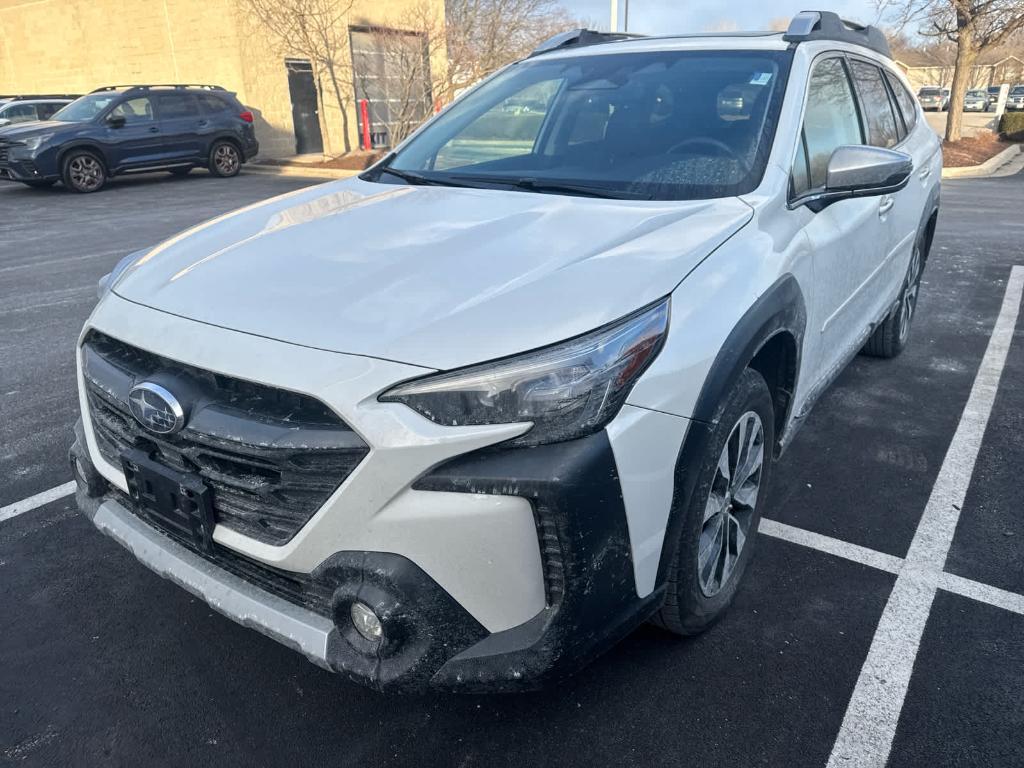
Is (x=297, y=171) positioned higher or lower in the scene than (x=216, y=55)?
lower

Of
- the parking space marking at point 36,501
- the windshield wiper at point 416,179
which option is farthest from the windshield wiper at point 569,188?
the parking space marking at point 36,501

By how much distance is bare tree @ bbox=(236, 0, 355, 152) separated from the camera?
18.9 meters

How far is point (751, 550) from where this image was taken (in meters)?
2.76

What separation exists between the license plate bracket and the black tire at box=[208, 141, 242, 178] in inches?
615

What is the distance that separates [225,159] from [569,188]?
15.5 meters

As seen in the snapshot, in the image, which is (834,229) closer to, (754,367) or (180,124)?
(754,367)

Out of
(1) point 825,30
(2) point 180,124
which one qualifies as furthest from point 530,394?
(2) point 180,124

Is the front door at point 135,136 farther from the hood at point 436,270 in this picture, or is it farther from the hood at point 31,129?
the hood at point 436,270

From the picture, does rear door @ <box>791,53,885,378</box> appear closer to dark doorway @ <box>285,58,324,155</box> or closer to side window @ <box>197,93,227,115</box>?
side window @ <box>197,93,227,115</box>

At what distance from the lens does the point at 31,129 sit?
13.5 metres

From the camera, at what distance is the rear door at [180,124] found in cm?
1505

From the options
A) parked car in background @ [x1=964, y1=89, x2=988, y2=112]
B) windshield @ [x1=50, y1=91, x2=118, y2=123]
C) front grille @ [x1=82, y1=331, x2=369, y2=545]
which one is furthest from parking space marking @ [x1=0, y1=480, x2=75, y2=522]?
parked car in background @ [x1=964, y1=89, x2=988, y2=112]

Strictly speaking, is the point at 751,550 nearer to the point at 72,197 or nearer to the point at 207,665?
the point at 207,665

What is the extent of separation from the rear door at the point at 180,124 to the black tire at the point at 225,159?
0.43m
